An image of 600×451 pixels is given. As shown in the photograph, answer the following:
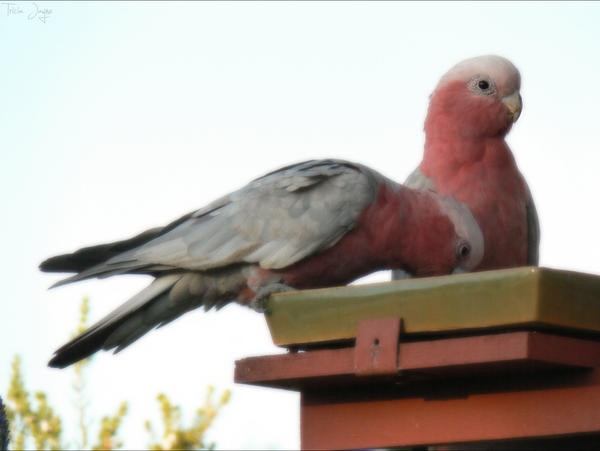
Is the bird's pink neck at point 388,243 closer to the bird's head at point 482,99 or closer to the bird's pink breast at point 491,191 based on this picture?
the bird's pink breast at point 491,191

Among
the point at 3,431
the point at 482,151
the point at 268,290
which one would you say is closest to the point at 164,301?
the point at 268,290

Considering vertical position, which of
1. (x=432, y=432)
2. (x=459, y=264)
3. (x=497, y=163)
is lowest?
(x=432, y=432)

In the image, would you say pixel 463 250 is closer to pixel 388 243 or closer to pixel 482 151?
pixel 388 243

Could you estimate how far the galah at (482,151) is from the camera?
4.39m

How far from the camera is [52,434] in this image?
5.78 metres

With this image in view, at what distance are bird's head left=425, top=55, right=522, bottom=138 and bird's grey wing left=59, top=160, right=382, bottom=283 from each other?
913 mm

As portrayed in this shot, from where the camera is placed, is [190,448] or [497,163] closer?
[497,163]

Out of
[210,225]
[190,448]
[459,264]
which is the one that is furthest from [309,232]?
[190,448]

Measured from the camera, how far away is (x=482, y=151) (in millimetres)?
4500

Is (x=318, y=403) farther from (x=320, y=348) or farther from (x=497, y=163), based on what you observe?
(x=497, y=163)

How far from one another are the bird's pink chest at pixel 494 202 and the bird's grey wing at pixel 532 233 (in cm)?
13

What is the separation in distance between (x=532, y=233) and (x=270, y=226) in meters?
1.64

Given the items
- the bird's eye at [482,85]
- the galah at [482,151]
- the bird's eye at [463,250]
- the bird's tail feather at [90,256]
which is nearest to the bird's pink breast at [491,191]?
the galah at [482,151]

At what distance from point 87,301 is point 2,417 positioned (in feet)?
8.90
